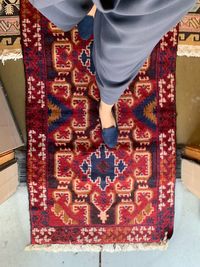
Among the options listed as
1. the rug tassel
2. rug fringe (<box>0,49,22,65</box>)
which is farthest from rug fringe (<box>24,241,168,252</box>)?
rug fringe (<box>0,49,22,65</box>)

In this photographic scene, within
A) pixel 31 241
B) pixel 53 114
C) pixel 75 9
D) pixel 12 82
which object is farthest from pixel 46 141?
pixel 75 9

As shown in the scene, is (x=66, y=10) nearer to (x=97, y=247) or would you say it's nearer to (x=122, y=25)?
(x=122, y=25)

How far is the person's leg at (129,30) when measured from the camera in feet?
1.78

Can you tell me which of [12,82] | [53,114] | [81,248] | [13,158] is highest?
[12,82]

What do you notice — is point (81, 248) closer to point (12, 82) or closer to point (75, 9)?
point (12, 82)

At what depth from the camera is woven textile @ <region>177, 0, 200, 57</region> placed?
130 centimetres

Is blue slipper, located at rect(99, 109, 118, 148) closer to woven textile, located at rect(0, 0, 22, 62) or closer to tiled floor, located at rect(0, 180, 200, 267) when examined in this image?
tiled floor, located at rect(0, 180, 200, 267)

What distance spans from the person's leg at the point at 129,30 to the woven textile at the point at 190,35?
574 millimetres

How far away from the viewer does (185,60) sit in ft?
4.36

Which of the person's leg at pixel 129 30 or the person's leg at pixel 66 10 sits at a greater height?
the person's leg at pixel 66 10

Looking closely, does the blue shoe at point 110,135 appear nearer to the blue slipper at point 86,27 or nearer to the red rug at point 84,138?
the red rug at point 84,138

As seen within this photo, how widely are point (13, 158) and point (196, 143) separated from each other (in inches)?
23.6

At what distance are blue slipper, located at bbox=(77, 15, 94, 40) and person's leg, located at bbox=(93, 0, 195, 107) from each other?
411 millimetres

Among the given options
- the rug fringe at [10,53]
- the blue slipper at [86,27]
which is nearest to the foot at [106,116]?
the blue slipper at [86,27]
